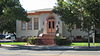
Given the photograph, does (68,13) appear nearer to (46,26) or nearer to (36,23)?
(46,26)

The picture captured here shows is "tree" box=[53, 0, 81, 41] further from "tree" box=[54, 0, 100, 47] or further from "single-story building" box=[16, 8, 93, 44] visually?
"single-story building" box=[16, 8, 93, 44]

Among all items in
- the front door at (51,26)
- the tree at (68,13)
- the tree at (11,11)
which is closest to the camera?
the tree at (68,13)

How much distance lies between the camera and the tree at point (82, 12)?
81.3 ft

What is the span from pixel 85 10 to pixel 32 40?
10198 mm

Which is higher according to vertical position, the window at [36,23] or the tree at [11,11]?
the tree at [11,11]

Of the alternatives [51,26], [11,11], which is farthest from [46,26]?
[11,11]

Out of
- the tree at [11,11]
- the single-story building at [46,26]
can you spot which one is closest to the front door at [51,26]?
the single-story building at [46,26]

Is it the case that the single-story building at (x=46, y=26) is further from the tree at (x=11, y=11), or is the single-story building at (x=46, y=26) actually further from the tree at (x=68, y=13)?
the tree at (x=68, y=13)

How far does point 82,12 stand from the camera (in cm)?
2606

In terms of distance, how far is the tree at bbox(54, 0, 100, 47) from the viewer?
24.8m

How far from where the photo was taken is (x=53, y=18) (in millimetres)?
38406

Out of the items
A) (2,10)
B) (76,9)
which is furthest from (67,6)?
(2,10)

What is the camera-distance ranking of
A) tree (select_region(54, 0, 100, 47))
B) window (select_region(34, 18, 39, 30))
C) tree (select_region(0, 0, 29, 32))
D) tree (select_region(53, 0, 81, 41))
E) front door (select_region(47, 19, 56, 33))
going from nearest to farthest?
tree (select_region(54, 0, 100, 47)), tree (select_region(53, 0, 81, 41)), tree (select_region(0, 0, 29, 32)), front door (select_region(47, 19, 56, 33)), window (select_region(34, 18, 39, 30))

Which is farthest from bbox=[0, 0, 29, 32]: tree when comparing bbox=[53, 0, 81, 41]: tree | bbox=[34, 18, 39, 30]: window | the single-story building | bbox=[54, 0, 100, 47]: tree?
bbox=[34, 18, 39, 30]: window
